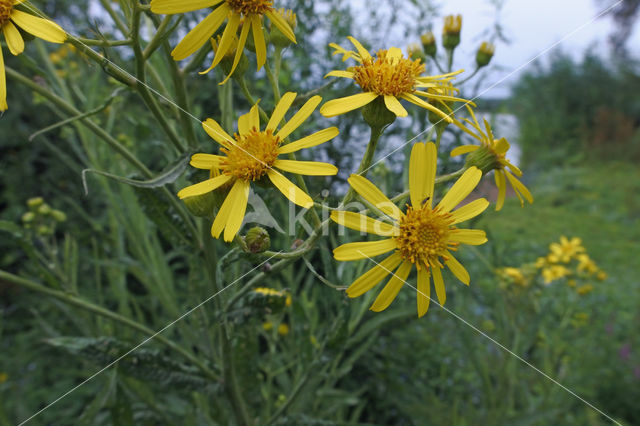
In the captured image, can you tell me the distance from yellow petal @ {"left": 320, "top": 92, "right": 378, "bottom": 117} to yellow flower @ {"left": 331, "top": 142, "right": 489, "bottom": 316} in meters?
0.10

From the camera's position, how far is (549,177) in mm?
5039

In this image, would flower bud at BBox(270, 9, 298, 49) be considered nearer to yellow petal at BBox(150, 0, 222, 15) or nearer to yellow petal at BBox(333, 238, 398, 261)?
yellow petal at BBox(150, 0, 222, 15)

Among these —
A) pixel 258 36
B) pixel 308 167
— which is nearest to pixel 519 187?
pixel 308 167

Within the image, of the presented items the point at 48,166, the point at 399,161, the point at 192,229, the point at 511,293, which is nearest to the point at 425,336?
the point at 511,293

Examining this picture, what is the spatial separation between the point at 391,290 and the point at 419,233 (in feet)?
0.31

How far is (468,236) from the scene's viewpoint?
674mm

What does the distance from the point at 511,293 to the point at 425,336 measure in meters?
0.47

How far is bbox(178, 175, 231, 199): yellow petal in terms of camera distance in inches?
24.3

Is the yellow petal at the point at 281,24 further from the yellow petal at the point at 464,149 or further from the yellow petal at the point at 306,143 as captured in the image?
the yellow petal at the point at 464,149

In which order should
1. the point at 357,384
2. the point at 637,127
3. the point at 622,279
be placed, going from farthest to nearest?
the point at 637,127
the point at 622,279
the point at 357,384

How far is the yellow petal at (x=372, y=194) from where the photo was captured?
0.62 metres

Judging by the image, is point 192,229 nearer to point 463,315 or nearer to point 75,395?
point 463,315

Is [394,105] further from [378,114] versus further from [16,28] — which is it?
[16,28]

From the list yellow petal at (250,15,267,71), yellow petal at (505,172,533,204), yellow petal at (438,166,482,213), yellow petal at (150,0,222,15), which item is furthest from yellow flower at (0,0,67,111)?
yellow petal at (505,172,533,204)
